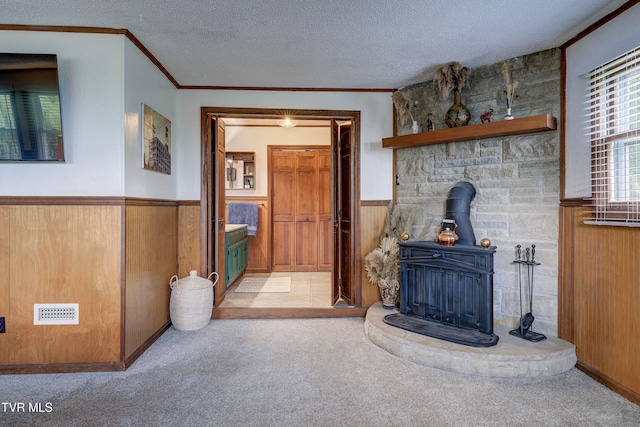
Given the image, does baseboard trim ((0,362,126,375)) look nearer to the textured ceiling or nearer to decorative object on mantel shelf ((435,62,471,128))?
the textured ceiling

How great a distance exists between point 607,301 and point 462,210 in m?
1.14

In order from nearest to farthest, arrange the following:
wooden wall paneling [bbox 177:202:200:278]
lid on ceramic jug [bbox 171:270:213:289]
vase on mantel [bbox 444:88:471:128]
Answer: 1. vase on mantel [bbox 444:88:471:128]
2. lid on ceramic jug [bbox 171:270:213:289]
3. wooden wall paneling [bbox 177:202:200:278]

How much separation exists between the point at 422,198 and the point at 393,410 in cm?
205

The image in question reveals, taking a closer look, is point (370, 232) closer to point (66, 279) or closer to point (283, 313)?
point (283, 313)

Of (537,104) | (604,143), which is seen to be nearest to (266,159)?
(537,104)

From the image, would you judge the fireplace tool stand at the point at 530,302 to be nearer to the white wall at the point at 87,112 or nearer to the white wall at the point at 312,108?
the white wall at the point at 312,108

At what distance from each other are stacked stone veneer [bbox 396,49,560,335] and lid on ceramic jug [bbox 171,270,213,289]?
2179mm

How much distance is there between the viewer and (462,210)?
2.99m

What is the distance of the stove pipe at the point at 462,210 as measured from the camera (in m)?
2.96

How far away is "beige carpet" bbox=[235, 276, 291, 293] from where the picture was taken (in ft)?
15.1

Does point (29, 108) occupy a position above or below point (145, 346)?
above

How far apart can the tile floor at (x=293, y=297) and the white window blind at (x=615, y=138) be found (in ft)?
8.53

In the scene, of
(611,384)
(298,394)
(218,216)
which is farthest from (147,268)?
(611,384)

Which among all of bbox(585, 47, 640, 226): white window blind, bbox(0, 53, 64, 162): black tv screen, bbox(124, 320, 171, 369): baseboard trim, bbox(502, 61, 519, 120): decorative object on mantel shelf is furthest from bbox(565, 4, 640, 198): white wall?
bbox(0, 53, 64, 162): black tv screen
